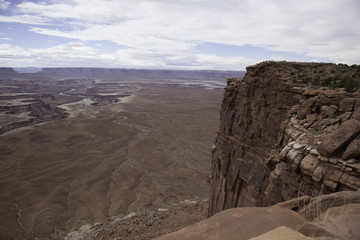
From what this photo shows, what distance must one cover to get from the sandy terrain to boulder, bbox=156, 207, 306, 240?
23.7 metres

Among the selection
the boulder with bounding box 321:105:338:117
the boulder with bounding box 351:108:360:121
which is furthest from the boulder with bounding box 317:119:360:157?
the boulder with bounding box 321:105:338:117

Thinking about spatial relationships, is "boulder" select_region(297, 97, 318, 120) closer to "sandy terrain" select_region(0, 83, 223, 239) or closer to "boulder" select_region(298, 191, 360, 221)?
"boulder" select_region(298, 191, 360, 221)

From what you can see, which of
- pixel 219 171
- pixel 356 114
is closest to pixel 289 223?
pixel 356 114

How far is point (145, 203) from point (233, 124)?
1796 cm

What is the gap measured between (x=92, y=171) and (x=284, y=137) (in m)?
38.1

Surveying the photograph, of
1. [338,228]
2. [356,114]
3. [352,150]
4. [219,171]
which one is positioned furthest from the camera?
[219,171]

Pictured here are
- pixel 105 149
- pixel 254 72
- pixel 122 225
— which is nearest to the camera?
pixel 254 72

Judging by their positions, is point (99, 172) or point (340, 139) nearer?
point (340, 139)

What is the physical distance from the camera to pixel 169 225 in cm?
2022

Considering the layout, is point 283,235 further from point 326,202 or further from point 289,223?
point 326,202

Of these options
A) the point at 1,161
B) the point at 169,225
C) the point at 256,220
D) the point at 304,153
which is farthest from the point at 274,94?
the point at 1,161

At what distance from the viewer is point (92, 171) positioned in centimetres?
4112

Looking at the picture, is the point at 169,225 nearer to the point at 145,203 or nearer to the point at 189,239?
the point at 145,203

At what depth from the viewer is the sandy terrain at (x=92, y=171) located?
27578 mm
